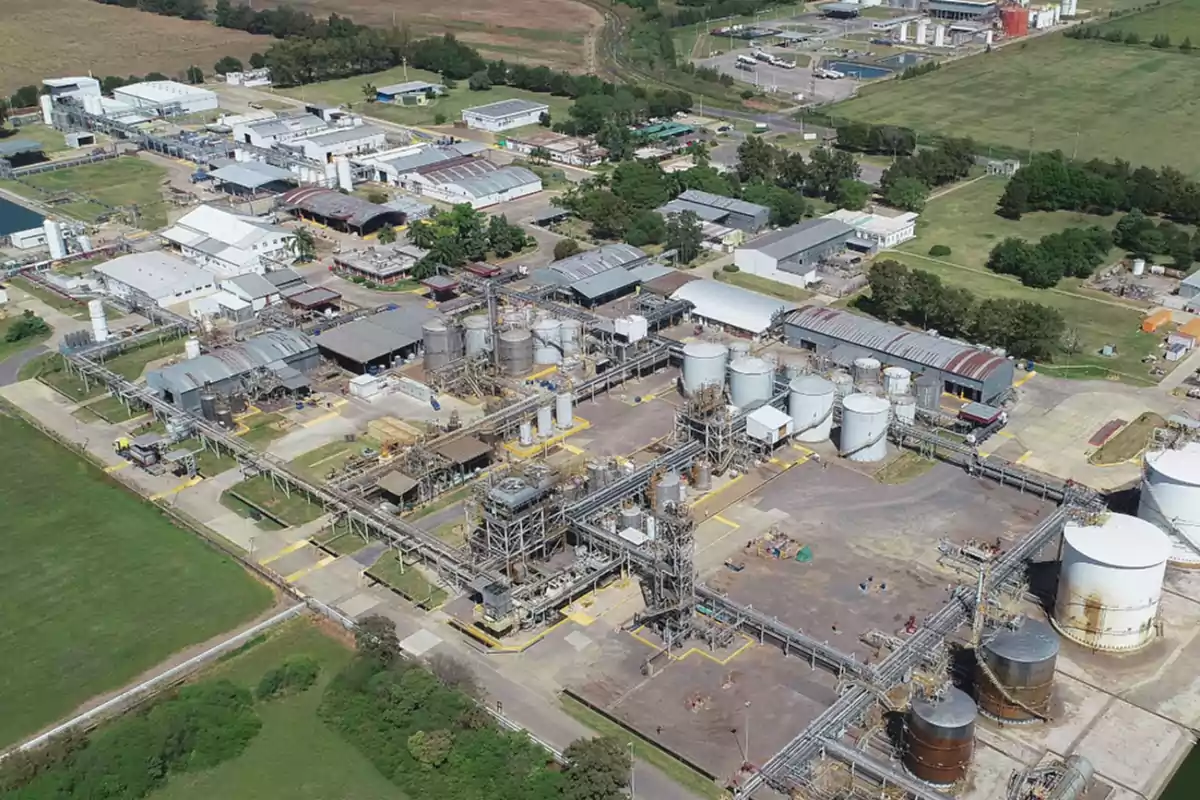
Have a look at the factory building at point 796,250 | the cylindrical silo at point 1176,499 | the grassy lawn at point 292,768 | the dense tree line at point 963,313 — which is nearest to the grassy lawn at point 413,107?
the factory building at point 796,250

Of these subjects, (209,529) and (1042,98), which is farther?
(1042,98)

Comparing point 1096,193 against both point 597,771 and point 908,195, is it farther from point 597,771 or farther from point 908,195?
point 597,771

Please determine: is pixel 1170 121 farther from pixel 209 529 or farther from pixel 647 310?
pixel 209 529

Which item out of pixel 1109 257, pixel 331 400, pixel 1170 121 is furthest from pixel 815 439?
pixel 1170 121

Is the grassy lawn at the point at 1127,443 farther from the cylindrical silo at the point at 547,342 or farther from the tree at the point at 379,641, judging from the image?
the tree at the point at 379,641

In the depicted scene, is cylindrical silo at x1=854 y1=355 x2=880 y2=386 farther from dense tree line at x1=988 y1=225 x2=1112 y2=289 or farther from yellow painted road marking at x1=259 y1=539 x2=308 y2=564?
yellow painted road marking at x1=259 y1=539 x2=308 y2=564

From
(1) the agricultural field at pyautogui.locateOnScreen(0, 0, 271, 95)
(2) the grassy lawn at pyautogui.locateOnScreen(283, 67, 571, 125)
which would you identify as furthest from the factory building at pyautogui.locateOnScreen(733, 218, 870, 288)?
(1) the agricultural field at pyautogui.locateOnScreen(0, 0, 271, 95)
